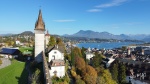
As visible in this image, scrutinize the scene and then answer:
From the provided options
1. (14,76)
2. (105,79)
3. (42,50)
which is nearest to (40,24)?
(42,50)

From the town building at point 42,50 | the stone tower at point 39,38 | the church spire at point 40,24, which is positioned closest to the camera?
the town building at point 42,50

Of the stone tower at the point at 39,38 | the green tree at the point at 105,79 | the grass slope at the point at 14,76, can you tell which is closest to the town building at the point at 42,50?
the stone tower at the point at 39,38

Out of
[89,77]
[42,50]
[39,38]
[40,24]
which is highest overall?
[40,24]

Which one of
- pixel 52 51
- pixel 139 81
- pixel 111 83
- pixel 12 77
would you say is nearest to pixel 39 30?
pixel 52 51

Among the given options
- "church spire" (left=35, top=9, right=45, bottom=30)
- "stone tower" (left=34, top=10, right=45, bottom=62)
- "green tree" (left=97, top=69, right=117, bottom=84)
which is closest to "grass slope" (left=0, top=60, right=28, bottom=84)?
"stone tower" (left=34, top=10, right=45, bottom=62)

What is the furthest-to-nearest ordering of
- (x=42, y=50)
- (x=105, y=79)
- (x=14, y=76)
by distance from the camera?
(x=105, y=79) → (x=42, y=50) → (x=14, y=76)

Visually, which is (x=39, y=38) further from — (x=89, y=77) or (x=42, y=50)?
(x=89, y=77)

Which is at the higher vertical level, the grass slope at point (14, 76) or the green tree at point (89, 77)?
the grass slope at point (14, 76)

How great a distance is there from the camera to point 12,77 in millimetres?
33000

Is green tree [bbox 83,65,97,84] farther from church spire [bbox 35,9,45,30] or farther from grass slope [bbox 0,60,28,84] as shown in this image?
church spire [bbox 35,9,45,30]

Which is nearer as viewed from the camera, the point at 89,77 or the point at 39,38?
the point at 39,38

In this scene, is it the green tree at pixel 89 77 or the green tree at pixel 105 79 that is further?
the green tree at pixel 105 79

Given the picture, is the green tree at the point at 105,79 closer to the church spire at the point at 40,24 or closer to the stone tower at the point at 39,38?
the stone tower at the point at 39,38

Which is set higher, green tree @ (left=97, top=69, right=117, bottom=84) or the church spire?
the church spire
